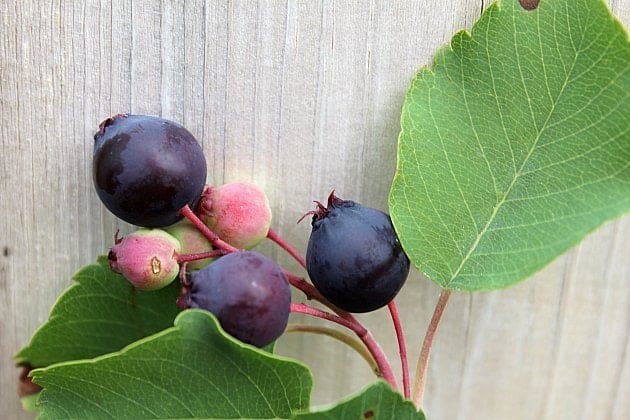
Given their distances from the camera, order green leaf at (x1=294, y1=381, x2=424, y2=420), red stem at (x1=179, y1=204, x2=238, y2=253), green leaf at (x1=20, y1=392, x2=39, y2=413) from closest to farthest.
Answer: green leaf at (x1=294, y1=381, x2=424, y2=420), red stem at (x1=179, y1=204, x2=238, y2=253), green leaf at (x1=20, y1=392, x2=39, y2=413)

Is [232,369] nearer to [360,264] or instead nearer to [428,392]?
[360,264]

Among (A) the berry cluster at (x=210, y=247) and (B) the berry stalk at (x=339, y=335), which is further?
(B) the berry stalk at (x=339, y=335)

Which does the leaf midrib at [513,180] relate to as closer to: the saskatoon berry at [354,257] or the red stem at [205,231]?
the saskatoon berry at [354,257]

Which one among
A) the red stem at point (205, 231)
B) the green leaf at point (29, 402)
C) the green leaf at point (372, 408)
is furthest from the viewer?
the green leaf at point (29, 402)

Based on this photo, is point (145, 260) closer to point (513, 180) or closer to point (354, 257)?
point (354, 257)

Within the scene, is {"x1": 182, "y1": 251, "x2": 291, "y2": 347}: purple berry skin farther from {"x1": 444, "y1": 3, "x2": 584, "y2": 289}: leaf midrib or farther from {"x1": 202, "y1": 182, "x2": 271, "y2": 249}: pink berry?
{"x1": 444, "y1": 3, "x2": 584, "y2": 289}: leaf midrib

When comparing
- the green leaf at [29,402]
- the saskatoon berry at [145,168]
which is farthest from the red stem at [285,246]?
the green leaf at [29,402]

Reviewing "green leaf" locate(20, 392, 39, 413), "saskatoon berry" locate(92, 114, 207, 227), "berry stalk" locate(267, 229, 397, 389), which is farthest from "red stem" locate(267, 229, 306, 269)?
"green leaf" locate(20, 392, 39, 413)
